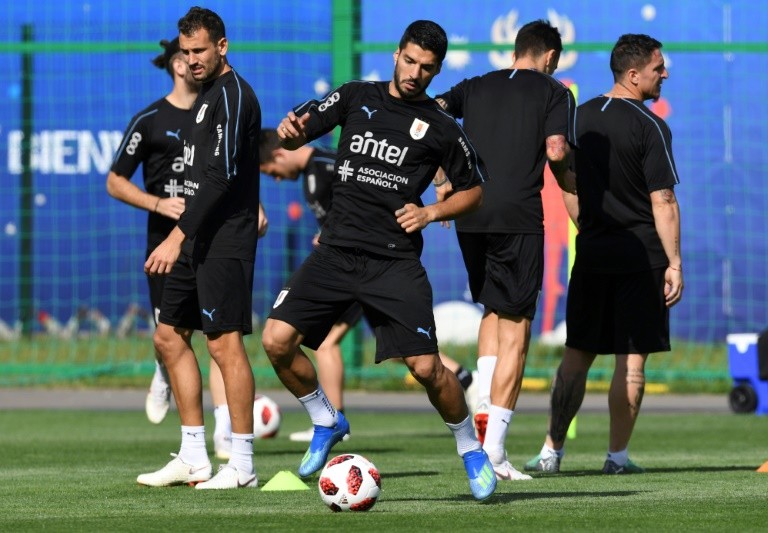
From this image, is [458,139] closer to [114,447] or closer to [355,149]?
[355,149]

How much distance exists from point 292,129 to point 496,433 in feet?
6.26

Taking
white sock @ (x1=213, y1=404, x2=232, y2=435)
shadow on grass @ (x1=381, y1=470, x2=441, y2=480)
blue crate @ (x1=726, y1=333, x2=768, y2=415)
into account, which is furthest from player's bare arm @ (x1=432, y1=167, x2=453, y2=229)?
blue crate @ (x1=726, y1=333, x2=768, y2=415)

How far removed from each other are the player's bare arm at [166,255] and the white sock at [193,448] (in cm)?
86

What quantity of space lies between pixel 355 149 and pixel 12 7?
11501mm

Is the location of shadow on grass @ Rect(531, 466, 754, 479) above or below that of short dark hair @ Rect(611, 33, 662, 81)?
below

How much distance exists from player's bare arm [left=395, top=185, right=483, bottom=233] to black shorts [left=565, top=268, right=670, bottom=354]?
5.40 ft

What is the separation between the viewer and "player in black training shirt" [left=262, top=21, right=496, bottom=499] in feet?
20.1

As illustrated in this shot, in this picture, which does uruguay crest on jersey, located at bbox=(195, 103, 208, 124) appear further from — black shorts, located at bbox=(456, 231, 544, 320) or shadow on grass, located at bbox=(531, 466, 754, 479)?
shadow on grass, located at bbox=(531, 466, 754, 479)

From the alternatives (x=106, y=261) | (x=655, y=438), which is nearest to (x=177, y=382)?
(x=655, y=438)

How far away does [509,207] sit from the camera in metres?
7.38

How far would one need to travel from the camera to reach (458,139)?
6.30 m

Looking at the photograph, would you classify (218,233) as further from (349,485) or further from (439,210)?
(349,485)

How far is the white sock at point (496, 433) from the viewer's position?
23.6 feet

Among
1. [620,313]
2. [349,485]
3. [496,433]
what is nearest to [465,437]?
[349,485]
